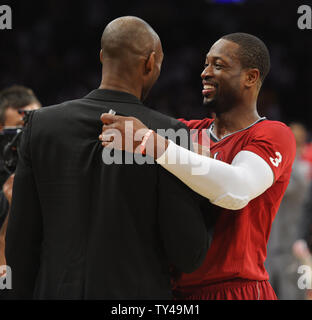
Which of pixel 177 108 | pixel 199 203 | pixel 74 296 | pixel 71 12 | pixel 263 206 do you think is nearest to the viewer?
pixel 74 296

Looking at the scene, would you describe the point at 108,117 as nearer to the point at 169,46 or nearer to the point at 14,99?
the point at 14,99

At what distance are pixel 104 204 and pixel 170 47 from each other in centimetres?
557

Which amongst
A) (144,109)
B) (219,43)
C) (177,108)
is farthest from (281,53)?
(144,109)

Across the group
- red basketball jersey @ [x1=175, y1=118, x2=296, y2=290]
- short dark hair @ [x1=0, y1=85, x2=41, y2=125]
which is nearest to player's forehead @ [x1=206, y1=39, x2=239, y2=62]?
red basketball jersey @ [x1=175, y1=118, x2=296, y2=290]

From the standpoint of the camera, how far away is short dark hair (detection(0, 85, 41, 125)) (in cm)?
307

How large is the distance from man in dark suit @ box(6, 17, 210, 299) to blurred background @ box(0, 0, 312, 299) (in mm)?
4545

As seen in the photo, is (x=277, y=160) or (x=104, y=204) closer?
(x=104, y=204)

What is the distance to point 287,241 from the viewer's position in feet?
17.0

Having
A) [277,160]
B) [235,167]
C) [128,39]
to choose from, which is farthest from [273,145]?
[128,39]

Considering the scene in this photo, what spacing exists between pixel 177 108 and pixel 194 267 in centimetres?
480

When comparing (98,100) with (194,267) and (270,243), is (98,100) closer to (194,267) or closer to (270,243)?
(194,267)

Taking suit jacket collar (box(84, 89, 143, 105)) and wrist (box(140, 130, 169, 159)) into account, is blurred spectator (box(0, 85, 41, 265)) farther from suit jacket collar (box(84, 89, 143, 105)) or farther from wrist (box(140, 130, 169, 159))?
wrist (box(140, 130, 169, 159))

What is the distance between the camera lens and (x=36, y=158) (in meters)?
1.79

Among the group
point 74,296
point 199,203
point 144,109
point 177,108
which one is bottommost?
point 74,296
